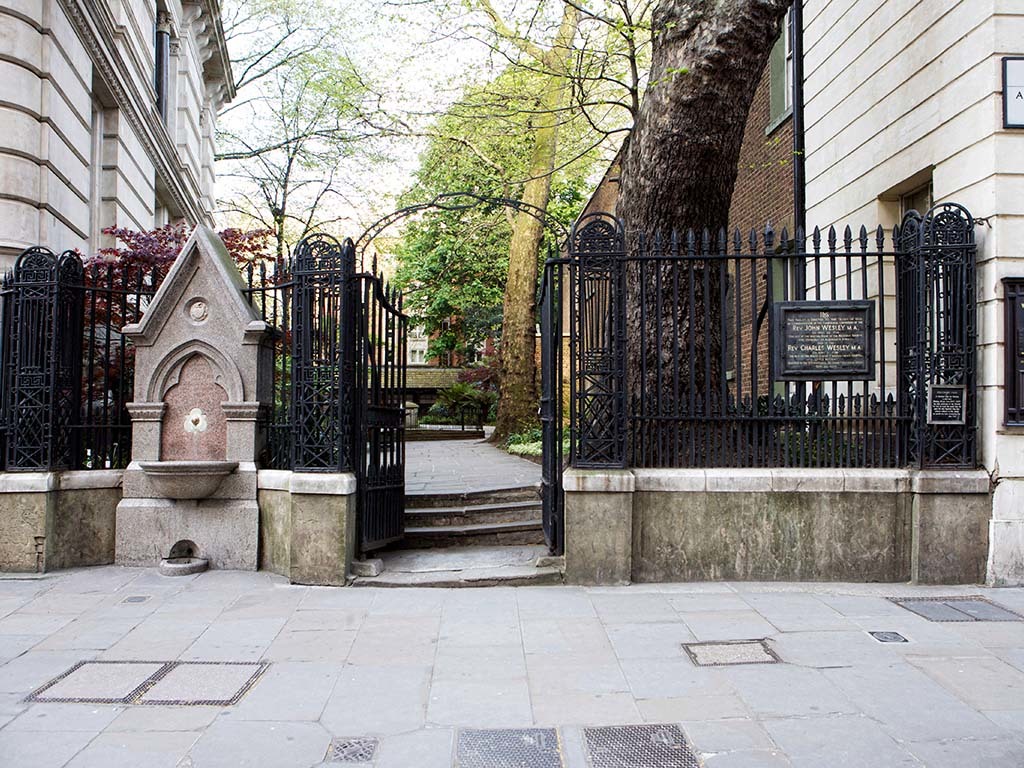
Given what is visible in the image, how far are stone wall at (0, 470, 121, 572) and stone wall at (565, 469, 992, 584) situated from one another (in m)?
4.52

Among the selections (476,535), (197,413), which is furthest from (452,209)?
(476,535)

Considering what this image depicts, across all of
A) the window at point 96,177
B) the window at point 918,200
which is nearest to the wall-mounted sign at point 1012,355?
the window at point 918,200

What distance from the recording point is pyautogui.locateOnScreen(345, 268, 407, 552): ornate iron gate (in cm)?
725

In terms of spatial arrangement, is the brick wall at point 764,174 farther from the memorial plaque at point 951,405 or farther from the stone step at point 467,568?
the stone step at point 467,568

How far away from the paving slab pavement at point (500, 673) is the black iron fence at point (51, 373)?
4.29 feet

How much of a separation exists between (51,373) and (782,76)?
38.9 feet

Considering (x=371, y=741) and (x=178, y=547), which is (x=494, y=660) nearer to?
(x=371, y=741)

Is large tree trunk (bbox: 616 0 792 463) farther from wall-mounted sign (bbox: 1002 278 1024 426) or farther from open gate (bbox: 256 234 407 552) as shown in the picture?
open gate (bbox: 256 234 407 552)

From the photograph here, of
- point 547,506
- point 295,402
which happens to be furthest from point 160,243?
point 547,506

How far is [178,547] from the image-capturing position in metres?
7.54

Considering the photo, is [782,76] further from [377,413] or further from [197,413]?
[197,413]

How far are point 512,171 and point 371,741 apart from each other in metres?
18.1

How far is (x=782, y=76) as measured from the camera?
13352mm

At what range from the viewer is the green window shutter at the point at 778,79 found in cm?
1331
